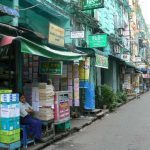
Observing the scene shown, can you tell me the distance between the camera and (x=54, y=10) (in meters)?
15.9

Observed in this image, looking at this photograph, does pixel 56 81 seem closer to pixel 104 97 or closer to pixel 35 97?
pixel 35 97

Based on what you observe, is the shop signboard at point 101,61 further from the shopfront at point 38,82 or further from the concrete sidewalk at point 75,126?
the shopfront at point 38,82

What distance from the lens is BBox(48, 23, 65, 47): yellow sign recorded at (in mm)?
13747

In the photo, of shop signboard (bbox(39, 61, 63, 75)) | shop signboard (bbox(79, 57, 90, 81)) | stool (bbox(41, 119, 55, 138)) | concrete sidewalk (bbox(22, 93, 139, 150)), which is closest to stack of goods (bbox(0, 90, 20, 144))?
concrete sidewalk (bbox(22, 93, 139, 150))

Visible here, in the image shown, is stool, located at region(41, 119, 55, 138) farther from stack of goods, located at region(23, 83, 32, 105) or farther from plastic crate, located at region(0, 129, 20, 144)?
plastic crate, located at region(0, 129, 20, 144)

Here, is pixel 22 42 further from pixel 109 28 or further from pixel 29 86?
pixel 109 28

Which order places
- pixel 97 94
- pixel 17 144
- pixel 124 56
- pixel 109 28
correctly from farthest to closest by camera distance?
pixel 124 56, pixel 109 28, pixel 97 94, pixel 17 144

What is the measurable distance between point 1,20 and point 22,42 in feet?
11.8

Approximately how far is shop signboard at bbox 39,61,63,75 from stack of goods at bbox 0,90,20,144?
4.10m

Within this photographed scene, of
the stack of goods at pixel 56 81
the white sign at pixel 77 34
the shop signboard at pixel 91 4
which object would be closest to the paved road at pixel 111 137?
the stack of goods at pixel 56 81

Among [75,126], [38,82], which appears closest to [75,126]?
[75,126]

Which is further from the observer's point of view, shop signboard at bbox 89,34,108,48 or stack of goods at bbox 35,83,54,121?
A: shop signboard at bbox 89,34,108,48

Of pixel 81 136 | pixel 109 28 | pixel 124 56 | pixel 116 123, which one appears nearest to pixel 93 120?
pixel 116 123

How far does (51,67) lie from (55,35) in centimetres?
131
